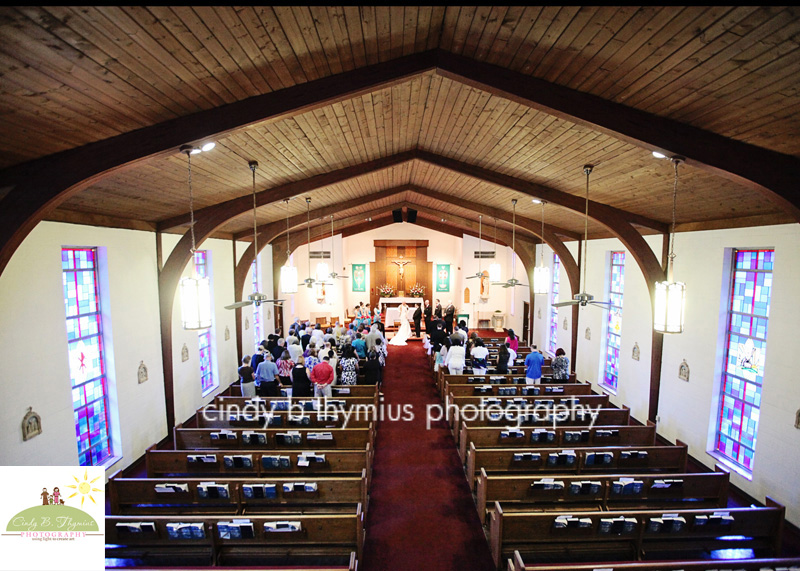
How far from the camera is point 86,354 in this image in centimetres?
596

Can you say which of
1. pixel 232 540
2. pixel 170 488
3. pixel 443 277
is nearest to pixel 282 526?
pixel 232 540

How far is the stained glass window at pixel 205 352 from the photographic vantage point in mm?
9531

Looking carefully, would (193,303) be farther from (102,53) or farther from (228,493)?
(102,53)

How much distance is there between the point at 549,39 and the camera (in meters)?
3.25

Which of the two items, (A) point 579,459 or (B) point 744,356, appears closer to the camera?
(A) point 579,459

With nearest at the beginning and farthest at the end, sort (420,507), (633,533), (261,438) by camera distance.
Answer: (633,533) < (420,507) < (261,438)

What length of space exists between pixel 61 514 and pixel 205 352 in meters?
A: 7.20

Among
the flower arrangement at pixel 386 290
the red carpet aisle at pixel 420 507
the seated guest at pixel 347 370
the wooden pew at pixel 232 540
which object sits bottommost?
the red carpet aisle at pixel 420 507

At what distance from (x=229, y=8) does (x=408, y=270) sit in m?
17.2

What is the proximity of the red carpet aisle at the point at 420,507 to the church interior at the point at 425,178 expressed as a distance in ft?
0.13

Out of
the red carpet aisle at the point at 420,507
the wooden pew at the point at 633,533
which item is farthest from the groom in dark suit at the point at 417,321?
the wooden pew at the point at 633,533

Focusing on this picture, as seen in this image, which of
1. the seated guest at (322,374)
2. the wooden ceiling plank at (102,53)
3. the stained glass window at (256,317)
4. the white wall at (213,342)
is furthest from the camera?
the stained glass window at (256,317)

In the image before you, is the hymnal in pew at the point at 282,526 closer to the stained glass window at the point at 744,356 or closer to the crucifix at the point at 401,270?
the stained glass window at the point at 744,356

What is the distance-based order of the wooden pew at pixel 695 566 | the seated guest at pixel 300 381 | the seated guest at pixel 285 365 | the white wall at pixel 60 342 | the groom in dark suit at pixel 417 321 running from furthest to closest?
the groom in dark suit at pixel 417 321, the seated guest at pixel 285 365, the seated guest at pixel 300 381, the white wall at pixel 60 342, the wooden pew at pixel 695 566
